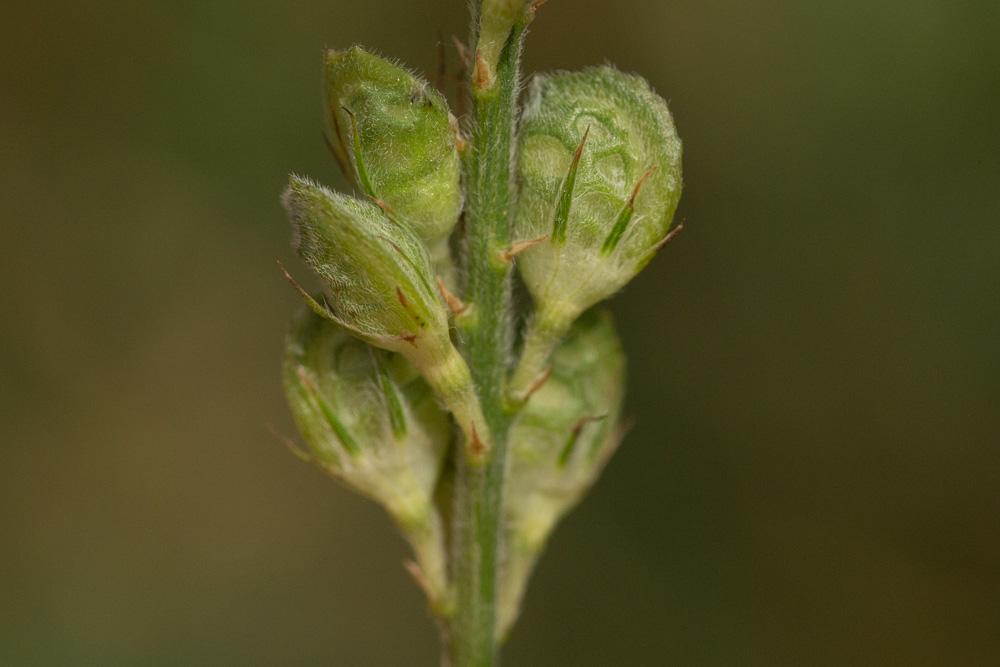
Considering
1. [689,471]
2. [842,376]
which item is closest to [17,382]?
[689,471]

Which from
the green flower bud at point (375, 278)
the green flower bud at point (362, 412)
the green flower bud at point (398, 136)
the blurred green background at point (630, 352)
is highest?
the green flower bud at point (398, 136)

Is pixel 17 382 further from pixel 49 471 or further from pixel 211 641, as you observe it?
pixel 211 641

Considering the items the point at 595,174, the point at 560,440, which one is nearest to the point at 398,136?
the point at 595,174

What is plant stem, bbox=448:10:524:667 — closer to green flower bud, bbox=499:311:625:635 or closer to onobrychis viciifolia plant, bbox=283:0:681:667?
onobrychis viciifolia plant, bbox=283:0:681:667

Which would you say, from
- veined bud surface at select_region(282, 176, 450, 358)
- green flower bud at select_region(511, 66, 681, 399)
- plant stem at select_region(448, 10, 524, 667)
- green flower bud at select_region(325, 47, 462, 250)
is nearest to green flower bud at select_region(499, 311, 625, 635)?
plant stem at select_region(448, 10, 524, 667)

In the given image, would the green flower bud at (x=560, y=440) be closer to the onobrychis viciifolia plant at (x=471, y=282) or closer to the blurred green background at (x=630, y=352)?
the onobrychis viciifolia plant at (x=471, y=282)

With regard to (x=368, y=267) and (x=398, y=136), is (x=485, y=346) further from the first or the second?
(x=398, y=136)

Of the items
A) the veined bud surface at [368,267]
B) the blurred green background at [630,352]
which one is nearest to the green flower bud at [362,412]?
the veined bud surface at [368,267]
